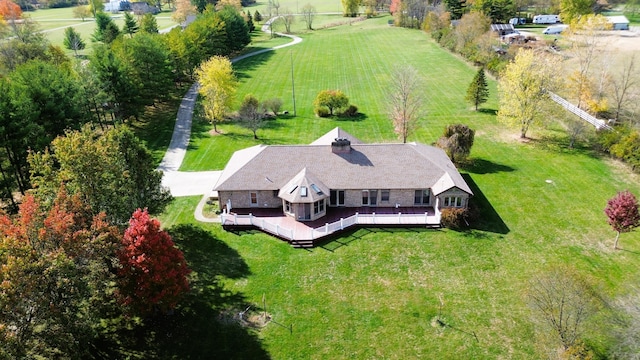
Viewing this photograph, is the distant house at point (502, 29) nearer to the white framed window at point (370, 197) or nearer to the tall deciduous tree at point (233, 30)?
the tall deciduous tree at point (233, 30)

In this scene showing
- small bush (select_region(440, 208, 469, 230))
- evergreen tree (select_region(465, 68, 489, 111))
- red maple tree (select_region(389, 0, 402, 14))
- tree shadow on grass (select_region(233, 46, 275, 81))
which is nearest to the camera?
small bush (select_region(440, 208, 469, 230))

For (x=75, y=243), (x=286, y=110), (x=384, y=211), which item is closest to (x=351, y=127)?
(x=286, y=110)

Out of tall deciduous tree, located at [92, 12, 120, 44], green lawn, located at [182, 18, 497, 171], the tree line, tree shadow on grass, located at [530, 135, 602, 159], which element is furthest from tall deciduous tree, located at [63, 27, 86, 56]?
tree shadow on grass, located at [530, 135, 602, 159]

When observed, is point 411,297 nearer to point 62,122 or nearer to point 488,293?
point 488,293

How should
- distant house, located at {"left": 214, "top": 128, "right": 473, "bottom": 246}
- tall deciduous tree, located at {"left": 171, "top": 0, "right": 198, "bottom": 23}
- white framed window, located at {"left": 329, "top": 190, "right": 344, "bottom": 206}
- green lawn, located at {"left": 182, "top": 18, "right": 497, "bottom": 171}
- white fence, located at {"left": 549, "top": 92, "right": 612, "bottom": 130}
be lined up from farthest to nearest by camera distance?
tall deciduous tree, located at {"left": 171, "top": 0, "right": 198, "bottom": 23}, green lawn, located at {"left": 182, "top": 18, "right": 497, "bottom": 171}, white fence, located at {"left": 549, "top": 92, "right": 612, "bottom": 130}, white framed window, located at {"left": 329, "top": 190, "right": 344, "bottom": 206}, distant house, located at {"left": 214, "top": 128, "right": 473, "bottom": 246}

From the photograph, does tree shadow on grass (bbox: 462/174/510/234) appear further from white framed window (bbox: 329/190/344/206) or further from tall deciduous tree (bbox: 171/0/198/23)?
tall deciduous tree (bbox: 171/0/198/23)

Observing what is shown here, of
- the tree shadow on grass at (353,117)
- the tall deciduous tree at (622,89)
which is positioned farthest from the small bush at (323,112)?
the tall deciduous tree at (622,89)
